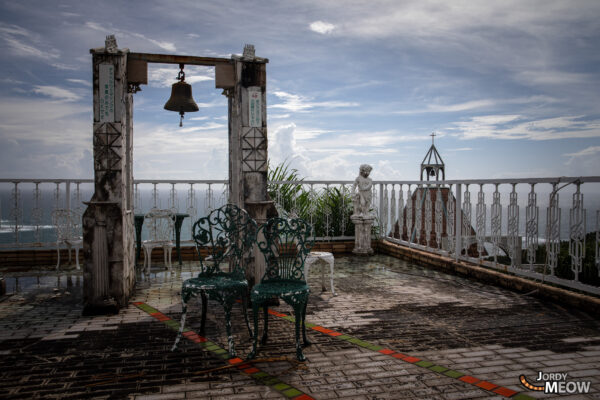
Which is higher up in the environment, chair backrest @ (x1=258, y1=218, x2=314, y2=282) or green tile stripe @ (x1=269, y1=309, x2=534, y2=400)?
chair backrest @ (x1=258, y1=218, x2=314, y2=282)

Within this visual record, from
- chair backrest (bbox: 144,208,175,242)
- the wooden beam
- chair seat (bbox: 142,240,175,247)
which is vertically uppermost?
the wooden beam

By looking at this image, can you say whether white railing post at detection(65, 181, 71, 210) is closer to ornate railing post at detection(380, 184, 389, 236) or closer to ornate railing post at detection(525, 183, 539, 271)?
ornate railing post at detection(380, 184, 389, 236)

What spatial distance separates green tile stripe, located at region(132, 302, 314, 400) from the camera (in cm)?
274

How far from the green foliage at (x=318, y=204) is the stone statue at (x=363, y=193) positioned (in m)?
0.70

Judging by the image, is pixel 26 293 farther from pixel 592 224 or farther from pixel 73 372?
pixel 592 224

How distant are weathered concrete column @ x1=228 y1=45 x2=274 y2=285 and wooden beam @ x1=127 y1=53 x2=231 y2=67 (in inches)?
8.8

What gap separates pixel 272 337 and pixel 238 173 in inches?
78.6

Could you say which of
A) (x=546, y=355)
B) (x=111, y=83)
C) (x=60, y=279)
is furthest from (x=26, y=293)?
(x=546, y=355)

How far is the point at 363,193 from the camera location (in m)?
8.59

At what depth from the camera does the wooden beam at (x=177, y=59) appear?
496cm

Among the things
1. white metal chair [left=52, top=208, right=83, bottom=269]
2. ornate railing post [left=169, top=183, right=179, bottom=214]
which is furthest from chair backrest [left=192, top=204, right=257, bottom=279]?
ornate railing post [left=169, top=183, right=179, bottom=214]

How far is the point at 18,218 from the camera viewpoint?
803 cm

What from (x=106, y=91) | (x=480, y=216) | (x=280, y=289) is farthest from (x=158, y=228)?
(x=480, y=216)

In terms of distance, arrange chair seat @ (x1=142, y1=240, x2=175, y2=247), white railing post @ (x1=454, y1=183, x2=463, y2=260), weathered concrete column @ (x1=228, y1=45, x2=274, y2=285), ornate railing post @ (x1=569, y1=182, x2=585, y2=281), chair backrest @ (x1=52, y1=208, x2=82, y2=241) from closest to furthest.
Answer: ornate railing post @ (x1=569, y1=182, x2=585, y2=281)
weathered concrete column @ (x1=228, y1=45, x2=274, y2=285)
white railing post @ (x1=454, y1=183, x2=463, y2=260)
chair seat @ (x1=142, y1=240, x2=175, y2=247)
chair backrest @ (x1=52, y1=208, x2=82, y2=241)
